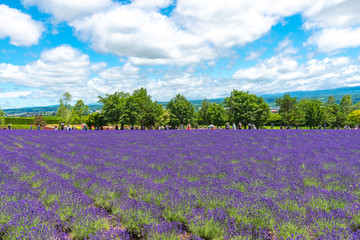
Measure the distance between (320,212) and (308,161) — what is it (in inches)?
179

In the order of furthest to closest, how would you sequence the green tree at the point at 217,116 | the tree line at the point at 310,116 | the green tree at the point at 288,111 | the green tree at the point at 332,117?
the green tree at the point at 217,116 → the green tree at the point at 332,117 → the green tree at the point at 288,111 → the tree line at the point at 310,116

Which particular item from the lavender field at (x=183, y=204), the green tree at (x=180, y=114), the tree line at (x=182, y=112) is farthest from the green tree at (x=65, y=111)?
the lavender field at (x=183, y=204)

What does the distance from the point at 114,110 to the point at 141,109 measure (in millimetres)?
7457

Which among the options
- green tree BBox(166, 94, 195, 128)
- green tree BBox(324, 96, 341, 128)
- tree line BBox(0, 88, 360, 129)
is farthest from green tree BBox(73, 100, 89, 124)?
green tree BBox(324, 96, 341, 128)

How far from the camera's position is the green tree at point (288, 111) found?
6419cm

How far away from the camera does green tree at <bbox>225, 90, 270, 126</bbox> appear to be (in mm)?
49094

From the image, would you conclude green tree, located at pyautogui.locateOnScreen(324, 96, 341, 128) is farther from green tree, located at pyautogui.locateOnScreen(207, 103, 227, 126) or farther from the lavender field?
the lavender field

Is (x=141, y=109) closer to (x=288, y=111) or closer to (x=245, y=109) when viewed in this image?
(x=245, y=109)

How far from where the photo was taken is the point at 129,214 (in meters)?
3.66

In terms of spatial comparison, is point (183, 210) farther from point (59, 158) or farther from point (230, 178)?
point (59, 158)

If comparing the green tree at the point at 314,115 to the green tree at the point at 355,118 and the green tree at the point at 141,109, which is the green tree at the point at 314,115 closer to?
the green tree at the point at 355,118

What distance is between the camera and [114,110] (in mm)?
45219

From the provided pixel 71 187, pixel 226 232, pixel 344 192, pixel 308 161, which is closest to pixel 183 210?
pixel 226 232

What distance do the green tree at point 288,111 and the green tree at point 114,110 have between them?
47.7 meters
